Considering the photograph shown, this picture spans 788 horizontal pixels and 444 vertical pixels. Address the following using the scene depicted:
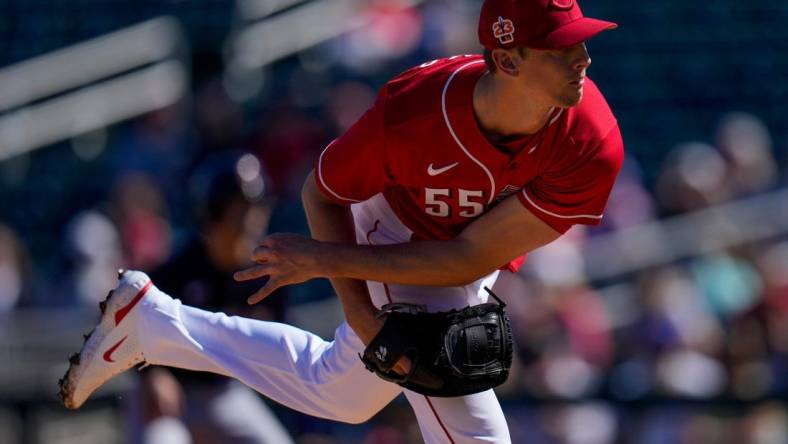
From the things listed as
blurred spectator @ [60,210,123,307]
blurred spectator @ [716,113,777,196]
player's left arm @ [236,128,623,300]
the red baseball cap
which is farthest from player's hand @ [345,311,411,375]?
blurred spectator @ [716,113,777,196]

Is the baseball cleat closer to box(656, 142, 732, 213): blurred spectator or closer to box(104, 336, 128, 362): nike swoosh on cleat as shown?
box(104, 336, 128, 362): nike swoosh on cleat

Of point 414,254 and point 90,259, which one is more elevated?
point 414,254

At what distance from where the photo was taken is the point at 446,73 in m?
4.09

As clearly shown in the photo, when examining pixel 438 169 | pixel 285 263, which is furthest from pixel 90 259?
pixel 438 169

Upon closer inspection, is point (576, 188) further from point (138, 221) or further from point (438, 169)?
point (138, 221)

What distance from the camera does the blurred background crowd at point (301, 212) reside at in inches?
258

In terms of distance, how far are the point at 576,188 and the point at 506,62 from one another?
41 centimetres

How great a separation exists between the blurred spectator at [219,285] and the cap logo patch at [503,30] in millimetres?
1593

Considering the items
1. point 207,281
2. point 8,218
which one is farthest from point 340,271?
point 8,218

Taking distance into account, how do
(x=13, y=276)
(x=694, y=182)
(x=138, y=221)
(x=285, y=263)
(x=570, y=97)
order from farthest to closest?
(x=694, y=182) < (x=138, y=221) < (x=13, y=276) < (x=285, y=263) < (x=570, y=97)

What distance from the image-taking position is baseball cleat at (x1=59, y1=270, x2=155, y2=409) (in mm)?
4543

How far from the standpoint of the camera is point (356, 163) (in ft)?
13.2

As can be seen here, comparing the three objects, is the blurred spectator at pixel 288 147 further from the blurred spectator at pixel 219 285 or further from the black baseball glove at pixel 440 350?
the black baseball glove at pixel 440 350

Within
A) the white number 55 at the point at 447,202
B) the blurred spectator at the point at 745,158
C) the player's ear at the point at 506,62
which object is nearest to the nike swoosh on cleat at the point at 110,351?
the white number 55 at the point at 447,202
